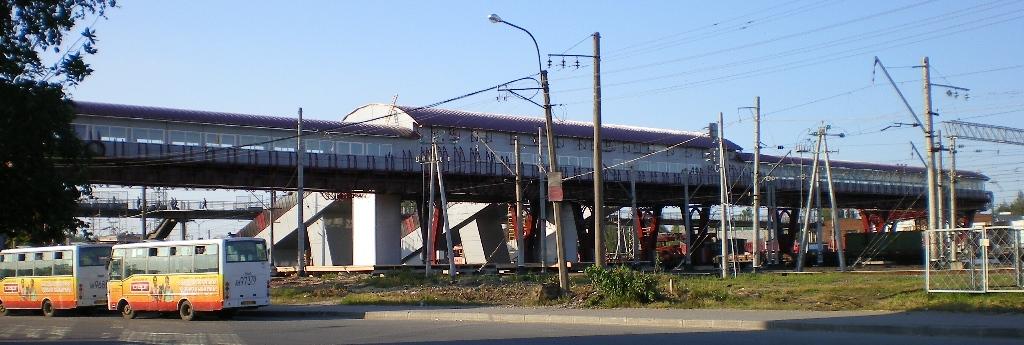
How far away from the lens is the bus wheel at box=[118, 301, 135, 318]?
1184 inches

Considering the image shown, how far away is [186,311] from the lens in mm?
28312

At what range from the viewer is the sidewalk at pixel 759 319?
55.0ft

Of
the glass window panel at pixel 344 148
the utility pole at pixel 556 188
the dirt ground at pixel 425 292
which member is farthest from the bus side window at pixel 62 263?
the glass window panel at pixel 344 148

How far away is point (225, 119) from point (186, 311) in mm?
29507

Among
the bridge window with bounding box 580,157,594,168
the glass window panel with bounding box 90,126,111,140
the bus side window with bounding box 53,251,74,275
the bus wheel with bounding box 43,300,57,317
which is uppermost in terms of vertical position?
the glass window panel with bounding box 90,126,111,140

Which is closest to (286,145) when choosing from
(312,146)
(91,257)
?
(312,146)

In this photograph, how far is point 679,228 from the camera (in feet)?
534

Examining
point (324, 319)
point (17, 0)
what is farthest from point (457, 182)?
point (17, 0)

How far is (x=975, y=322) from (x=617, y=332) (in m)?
6.28

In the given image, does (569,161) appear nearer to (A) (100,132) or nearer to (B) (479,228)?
(B) (479,228)

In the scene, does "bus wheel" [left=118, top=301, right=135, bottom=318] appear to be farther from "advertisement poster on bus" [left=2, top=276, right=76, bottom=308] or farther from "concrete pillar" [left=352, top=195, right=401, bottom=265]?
"concrete pillar" [left=352, top=195, right=401, bottom=265]

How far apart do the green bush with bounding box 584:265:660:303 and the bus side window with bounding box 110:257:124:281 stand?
50.0 feet

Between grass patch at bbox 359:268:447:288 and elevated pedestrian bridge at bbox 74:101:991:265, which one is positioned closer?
grass patch at bbox 359:268:447:288

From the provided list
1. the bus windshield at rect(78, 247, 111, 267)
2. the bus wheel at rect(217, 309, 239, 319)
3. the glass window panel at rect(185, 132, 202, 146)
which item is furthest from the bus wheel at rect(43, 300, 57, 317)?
the glass window panel at rect(185, 132, 202, 146)
